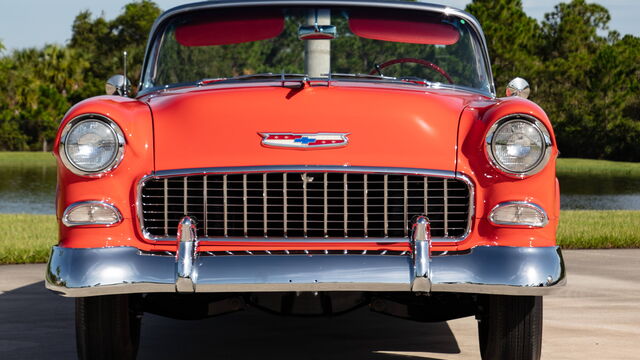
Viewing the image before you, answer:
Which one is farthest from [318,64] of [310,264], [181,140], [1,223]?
[1,223]

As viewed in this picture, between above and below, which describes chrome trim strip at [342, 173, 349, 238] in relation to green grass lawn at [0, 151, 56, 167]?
above

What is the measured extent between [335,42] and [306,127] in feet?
4.57

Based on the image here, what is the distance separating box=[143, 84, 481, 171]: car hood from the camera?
3.78 m

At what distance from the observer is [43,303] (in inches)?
252

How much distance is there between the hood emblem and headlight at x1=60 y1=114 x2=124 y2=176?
59 cm

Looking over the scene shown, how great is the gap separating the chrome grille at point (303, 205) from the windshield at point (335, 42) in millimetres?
1255

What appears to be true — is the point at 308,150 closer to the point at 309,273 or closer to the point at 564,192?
the point at 309,273

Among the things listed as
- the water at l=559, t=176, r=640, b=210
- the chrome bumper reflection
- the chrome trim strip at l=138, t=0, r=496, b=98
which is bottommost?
the water at l=559, t=176, r=640, b=210

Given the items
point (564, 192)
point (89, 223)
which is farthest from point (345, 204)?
point (564, 192)

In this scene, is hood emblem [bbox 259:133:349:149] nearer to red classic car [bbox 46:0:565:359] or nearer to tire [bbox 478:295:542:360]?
red classic car [bbox 46:0:565:359]

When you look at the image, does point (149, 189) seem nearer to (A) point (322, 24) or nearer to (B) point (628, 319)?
(A) point (322, 24)

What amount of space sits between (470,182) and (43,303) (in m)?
3.61

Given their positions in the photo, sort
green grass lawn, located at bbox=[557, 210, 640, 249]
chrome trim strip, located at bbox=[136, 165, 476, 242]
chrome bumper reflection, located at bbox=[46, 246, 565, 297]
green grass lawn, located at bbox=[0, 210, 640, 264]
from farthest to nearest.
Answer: green grass lawn, located at bbox=[557, 210, 640, 249], green grass lawn, located at bbox=[0, 210, 640, 264], chrome trim strip, located at bbox=[136, 165, 476, 242], chrome bumper reflection, located at bbox=[46, 246, 565, 297]

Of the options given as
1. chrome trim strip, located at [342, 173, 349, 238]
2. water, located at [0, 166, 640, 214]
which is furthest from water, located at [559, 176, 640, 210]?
chrome trim strip, located at [342, 173, 349, 238]
